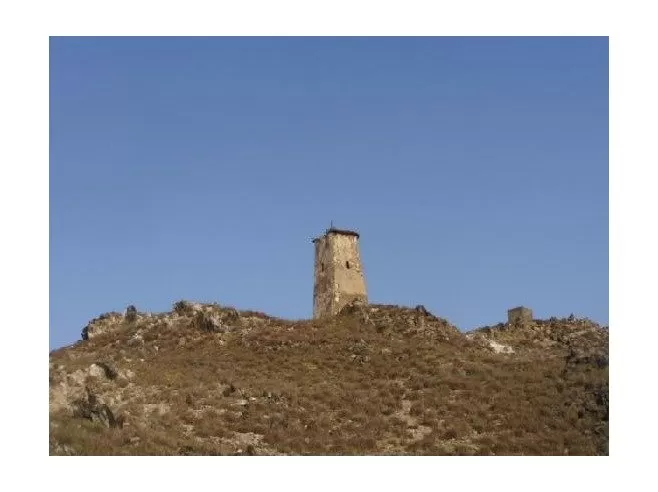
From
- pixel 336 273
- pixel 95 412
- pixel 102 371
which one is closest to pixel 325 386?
pixel 102 371

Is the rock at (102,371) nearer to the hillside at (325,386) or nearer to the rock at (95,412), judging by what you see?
the hillside at (325,386)

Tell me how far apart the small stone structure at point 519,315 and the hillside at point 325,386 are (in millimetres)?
1349

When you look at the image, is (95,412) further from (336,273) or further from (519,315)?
(519,315)

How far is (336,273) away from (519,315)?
31.1 ft

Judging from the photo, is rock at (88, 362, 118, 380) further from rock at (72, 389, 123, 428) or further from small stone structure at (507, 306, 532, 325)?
small stone structure at (507, 306, 532, 325)

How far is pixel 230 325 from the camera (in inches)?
1417

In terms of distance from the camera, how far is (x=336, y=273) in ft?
136

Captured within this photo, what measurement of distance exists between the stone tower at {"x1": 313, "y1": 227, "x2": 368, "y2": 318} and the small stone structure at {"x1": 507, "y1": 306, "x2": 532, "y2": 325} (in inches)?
292

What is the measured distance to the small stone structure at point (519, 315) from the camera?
4122 centimetres

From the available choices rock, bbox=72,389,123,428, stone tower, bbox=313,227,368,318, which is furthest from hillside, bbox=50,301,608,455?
stone tower, bbox=313,227,368,318

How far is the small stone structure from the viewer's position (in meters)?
41.2

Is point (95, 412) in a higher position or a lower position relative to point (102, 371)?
lower

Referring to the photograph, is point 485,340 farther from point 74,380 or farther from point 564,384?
point 74,380

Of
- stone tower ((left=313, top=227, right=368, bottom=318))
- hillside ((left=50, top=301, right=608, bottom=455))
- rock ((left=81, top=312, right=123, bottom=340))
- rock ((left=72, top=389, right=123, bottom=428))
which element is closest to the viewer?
rock ((left=72, top=389, right=123, bottom=428))
